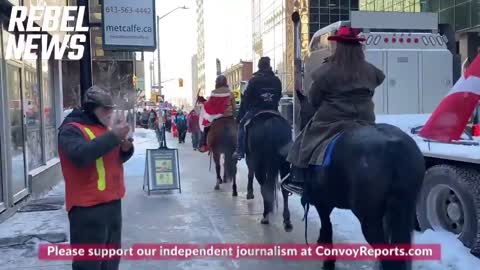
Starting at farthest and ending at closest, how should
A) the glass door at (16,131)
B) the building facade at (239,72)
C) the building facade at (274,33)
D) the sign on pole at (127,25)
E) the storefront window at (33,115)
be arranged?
the building facade at (239,72)
the building facade at (274,33)
the storefront window at (33,115)
the sign on pole at (127,25)
the glass door at (16,131)

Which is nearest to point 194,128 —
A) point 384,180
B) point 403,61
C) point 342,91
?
point 403,61

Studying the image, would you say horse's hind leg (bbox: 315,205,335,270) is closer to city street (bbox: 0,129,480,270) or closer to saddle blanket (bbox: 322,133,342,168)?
city street (bbox: 0,129,480,270)

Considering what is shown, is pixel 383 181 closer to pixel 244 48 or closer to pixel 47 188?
pixel 47 188

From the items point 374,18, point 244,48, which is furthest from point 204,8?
point 374,18

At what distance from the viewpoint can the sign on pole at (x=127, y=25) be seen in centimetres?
918

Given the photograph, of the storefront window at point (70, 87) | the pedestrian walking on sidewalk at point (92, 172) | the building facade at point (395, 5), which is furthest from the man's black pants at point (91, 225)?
the building facade at point (395, 5)

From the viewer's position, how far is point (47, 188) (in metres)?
10.2

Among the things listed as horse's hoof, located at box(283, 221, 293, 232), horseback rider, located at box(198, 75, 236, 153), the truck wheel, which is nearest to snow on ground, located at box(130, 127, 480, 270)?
the truck wheel

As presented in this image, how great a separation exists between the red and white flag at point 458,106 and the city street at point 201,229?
4.38 ft

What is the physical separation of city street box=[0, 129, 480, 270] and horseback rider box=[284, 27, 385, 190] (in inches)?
64.4

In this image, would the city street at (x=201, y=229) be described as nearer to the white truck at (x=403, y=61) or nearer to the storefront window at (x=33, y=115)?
the storefront window at (x=33, y=115)

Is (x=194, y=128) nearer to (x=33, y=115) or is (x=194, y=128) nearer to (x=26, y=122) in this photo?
(x=33, y=115)

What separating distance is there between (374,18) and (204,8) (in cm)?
12142

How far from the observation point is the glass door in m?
8.27
